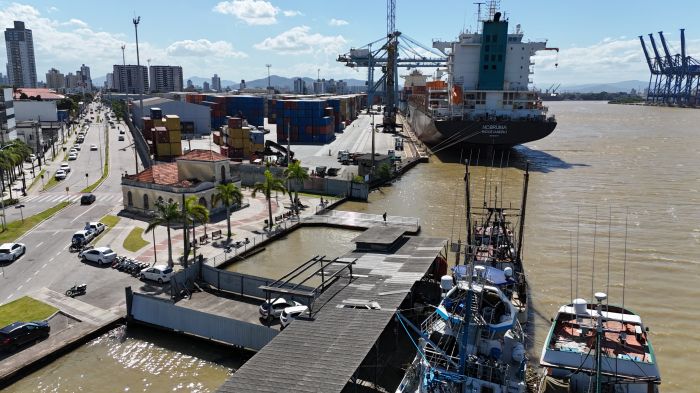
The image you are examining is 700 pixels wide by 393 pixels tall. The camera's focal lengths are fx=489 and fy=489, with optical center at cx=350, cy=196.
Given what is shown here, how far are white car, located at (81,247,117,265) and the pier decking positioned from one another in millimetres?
17085

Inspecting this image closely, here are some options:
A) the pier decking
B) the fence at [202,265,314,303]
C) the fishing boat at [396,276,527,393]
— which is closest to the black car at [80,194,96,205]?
the fence at [202,265,314,303]

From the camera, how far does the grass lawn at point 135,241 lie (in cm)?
3519

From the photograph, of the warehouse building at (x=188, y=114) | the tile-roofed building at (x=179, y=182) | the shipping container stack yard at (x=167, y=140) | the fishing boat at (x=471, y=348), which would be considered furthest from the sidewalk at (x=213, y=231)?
the warehouse building at (x=188, y=114)

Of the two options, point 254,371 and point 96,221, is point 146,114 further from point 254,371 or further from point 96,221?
point 254,371

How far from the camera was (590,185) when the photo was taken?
6084 centimetres

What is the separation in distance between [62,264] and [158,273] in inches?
318

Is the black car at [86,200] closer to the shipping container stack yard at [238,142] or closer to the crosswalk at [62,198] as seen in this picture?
the crosswalk at [62,198]

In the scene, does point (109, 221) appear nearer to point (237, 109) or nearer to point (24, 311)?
point (24, 311)

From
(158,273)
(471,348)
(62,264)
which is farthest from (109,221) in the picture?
(471,348)

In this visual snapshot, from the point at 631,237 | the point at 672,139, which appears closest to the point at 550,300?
the point at 631,237

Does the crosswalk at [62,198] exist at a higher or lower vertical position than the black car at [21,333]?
higher

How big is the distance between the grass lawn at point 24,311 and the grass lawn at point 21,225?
43.9ft

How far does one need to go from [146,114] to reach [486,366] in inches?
4568

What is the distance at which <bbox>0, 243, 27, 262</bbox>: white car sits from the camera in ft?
105
